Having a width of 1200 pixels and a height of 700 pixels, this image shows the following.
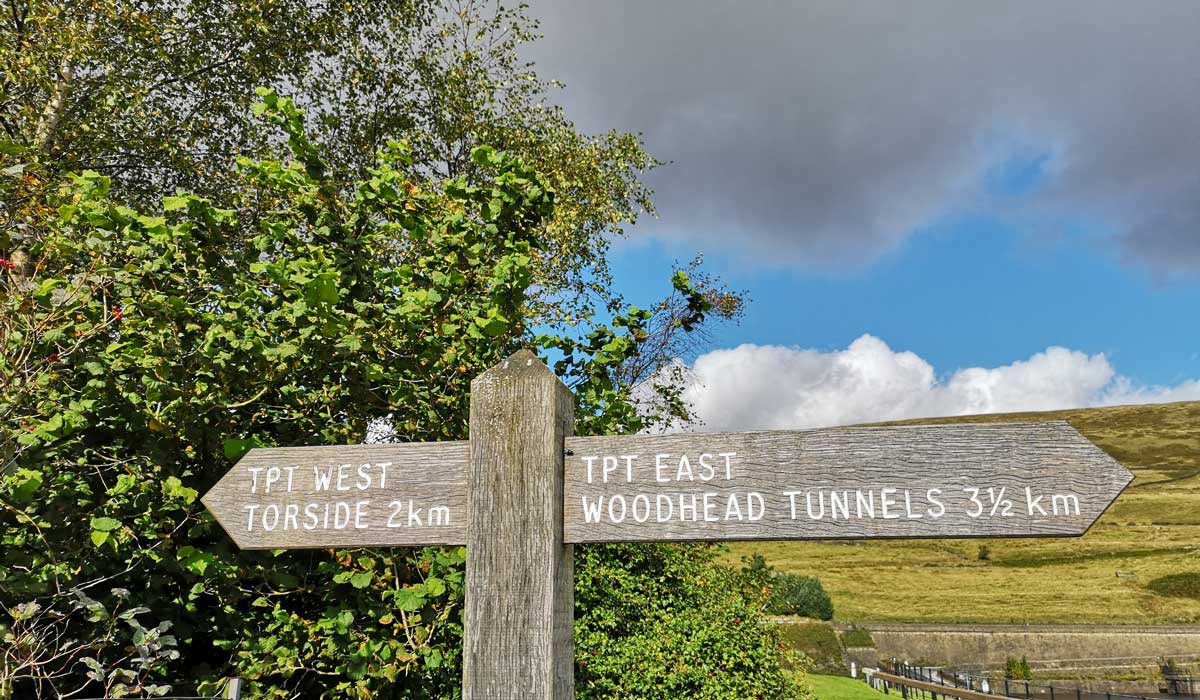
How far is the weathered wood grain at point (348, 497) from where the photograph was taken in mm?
2248

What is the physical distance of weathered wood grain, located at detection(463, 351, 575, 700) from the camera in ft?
6.61

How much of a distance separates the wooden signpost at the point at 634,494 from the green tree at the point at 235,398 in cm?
99

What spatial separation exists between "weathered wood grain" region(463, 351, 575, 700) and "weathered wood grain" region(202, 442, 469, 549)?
0.14 m

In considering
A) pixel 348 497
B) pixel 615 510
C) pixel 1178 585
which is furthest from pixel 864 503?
pixel 1178 585

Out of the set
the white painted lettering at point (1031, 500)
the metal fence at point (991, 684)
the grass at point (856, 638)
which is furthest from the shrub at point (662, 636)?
the grass at point (856, 638)

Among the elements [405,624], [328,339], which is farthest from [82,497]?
[405,624]

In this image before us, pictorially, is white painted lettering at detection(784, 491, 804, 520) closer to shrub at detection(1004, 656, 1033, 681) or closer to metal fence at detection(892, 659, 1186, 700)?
metal fence at detection(892, 659, 1186, 700)

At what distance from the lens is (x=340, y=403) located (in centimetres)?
397

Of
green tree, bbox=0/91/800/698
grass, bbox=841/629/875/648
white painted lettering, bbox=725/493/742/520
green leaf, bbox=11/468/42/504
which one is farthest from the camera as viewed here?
grass, bbox=841/629/875/648

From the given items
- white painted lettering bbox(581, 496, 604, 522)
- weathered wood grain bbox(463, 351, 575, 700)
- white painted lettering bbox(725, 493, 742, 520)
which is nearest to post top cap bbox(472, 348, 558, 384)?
weathered wood grain bbox(463, 351, 575, 700)

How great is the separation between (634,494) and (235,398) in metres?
2.66

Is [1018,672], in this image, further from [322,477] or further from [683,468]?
[322,477]

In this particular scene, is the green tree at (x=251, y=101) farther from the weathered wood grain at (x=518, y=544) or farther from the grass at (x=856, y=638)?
the grass at (x=856, y=638)

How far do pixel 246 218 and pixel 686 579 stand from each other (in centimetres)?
677
